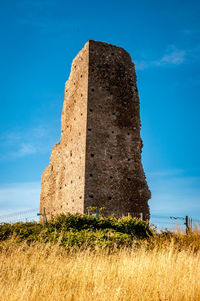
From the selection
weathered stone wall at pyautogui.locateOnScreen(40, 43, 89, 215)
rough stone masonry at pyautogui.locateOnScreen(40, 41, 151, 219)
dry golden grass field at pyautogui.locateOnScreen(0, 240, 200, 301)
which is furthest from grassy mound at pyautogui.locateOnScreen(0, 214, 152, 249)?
dry golden grass field at pyautogui.locateOnScreen(0, 240, 200, 301)

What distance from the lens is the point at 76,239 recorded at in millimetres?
9539

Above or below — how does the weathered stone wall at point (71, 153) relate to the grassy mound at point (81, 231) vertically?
above

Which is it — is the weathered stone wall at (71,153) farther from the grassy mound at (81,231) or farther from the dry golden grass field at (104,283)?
the dry golden grass field at (104,283)

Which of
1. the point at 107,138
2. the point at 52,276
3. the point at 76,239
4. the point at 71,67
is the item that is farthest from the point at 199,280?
the point at 71,67

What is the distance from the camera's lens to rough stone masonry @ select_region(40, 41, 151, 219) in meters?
14.9

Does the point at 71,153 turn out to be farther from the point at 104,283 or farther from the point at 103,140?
the point at 104,283

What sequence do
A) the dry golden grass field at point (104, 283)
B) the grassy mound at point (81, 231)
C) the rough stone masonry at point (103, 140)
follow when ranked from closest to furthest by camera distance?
the dry golden grass field at point (104, 283) < the grassy mound at point (81, 231) < the rough stone masonry at point (103, 140)

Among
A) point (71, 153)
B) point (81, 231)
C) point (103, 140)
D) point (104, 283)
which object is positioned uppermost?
point (103, 140)

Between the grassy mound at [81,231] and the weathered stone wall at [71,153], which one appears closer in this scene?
the grassy mound at [81,231]

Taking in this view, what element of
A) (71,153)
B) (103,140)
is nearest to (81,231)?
(103,140)

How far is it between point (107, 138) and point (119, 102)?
2092mm

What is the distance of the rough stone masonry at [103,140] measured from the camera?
1486cm

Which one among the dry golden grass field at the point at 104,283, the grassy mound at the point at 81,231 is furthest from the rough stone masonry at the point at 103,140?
the dry golden grass field at the point at 104,283

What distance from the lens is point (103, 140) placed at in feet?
50.5
